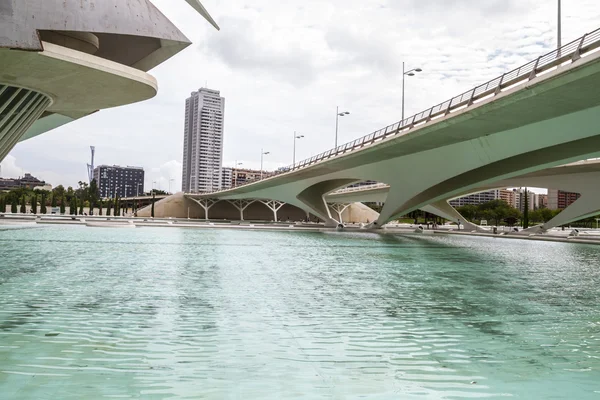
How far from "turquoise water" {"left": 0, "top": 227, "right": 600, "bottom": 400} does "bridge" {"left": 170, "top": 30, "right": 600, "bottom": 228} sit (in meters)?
9.54

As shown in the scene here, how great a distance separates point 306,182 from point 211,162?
138m

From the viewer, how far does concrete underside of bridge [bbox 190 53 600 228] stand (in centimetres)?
1986

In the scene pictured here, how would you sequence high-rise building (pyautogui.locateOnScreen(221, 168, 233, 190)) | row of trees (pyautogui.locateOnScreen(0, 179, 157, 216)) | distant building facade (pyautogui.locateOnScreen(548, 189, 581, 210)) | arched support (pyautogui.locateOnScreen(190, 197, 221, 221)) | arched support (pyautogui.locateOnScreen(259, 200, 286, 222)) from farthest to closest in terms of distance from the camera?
high-rise building (pyautogui.locateOnScreen(221, 168, 233, 190)) < distant building facade (pyautogui.locateOnScreen(548, 189, 581, 210)) < arched support (pyautogui.locateOnScreen(190, 197, 221, 221)) < arched support (pyautogui.locateOnScreen(259, 200, 286, 222)) < row of trees (pyautogui.locateOnScreen(0, 179, 157, 216))

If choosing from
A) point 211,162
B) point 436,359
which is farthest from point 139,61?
point 211,162

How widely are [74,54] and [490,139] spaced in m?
21.8

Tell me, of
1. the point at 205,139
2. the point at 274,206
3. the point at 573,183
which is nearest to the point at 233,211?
the point at 274,206

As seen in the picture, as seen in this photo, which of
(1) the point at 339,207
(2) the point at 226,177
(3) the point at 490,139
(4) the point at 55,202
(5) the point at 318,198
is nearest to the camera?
(3) the point at 490,139

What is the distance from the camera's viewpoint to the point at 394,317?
8180mm

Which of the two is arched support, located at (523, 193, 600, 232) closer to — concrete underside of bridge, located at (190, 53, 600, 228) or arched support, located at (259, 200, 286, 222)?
concrete underside of bridge, located at (190, 53, 600, 228)

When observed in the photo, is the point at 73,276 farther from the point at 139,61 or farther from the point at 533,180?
the point at 533,180

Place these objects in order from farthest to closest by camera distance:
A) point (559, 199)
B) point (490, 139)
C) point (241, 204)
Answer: point (559, 199), point (241, 204), point (490, 139)

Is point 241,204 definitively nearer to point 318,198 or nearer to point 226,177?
point 318,198

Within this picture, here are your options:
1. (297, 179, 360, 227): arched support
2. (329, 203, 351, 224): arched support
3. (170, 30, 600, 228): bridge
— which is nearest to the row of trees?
(329, 203, 351, 224): arched support

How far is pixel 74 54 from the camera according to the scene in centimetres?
1650
